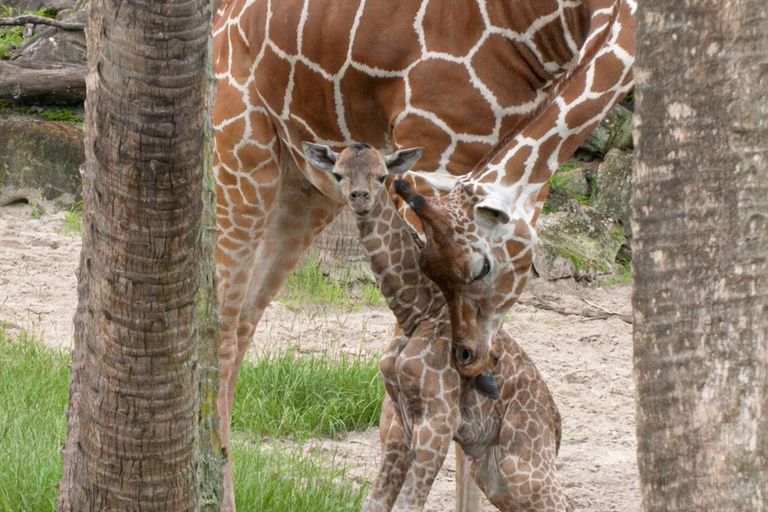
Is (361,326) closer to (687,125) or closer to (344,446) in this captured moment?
(344,446)

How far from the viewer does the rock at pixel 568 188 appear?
419 inches

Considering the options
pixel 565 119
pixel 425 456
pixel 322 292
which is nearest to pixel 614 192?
pixel 322 292

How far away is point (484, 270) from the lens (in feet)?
15.1

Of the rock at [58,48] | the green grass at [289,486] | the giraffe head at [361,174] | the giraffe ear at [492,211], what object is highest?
the rock at [58,48]

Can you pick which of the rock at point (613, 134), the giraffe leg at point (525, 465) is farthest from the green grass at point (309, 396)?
the rock at point (613, 134)

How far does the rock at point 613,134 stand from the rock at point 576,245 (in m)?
0.96

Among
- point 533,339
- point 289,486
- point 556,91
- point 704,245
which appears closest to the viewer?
point 704,245

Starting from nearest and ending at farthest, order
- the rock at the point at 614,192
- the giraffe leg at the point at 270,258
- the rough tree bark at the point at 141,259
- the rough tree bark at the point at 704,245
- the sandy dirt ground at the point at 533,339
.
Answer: the rough tree bark at the point at 704,245 < the rough tree bark at the point at 141,259 < the giraffe leg at the point at 270,258 < the sandy dirt ground at the point at 533,339 < the rock at the point at 614,192

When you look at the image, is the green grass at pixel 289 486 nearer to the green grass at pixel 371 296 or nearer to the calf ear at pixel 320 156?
the calf ear at pixel 320 156

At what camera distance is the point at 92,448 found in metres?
3.43

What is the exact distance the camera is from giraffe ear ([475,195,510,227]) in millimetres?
4559

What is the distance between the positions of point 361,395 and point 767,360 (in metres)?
4.22

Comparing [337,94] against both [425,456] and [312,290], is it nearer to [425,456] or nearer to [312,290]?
Answer: [425,456]

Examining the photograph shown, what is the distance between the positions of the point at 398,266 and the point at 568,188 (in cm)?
617
